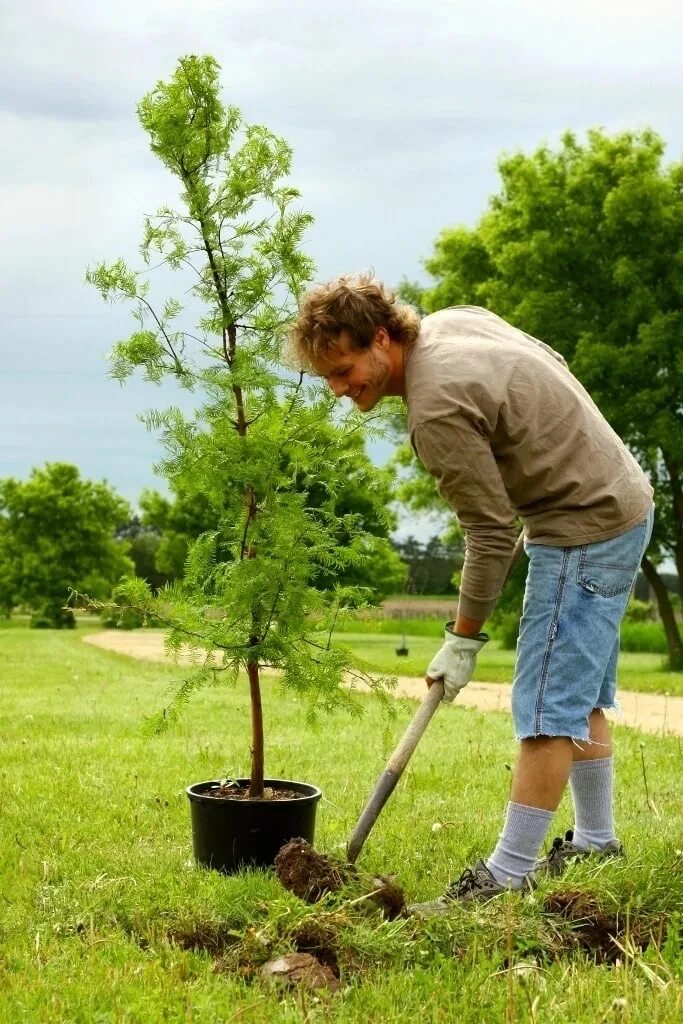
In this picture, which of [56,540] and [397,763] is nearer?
[397,763]

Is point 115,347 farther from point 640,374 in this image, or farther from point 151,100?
point 640,374

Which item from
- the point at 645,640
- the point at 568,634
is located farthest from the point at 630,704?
the point at 645,640

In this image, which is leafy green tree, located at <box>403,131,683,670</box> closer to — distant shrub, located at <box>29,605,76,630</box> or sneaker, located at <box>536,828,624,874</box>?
sneaker, located at <box>536,828,624,874</box>

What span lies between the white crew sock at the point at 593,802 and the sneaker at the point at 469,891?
50 cm

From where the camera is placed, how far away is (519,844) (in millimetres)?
3773

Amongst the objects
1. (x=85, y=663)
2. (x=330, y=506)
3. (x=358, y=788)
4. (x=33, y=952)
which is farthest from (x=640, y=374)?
(x=33, y=952)

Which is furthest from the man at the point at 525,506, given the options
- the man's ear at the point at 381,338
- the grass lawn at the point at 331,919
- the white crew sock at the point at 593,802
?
the white crew sock at the point at 593,802

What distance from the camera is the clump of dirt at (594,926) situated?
342 cm

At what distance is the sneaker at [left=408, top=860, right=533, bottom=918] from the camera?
144 inches

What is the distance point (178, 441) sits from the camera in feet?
14.8

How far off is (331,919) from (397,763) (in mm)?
635

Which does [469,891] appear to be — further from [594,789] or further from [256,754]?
[256,754]

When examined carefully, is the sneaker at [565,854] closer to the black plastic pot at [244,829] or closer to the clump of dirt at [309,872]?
the clump of dirt at [309,872]

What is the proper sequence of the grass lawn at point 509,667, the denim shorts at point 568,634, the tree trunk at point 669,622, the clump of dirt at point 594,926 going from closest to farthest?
the clump of dirt at point 594,926, the denim shorts at point 568,634, the grass lawn at point 509,667, the tree trunk at point 669,622
